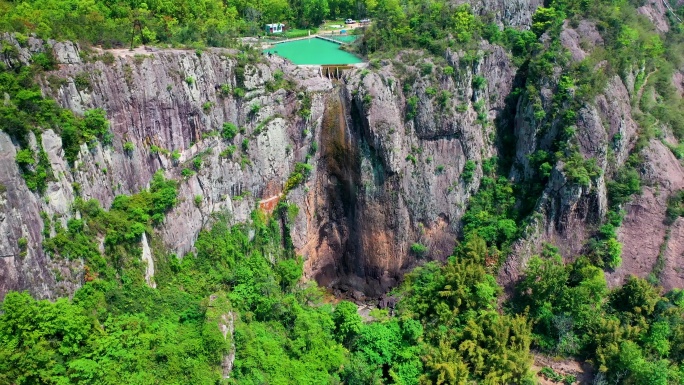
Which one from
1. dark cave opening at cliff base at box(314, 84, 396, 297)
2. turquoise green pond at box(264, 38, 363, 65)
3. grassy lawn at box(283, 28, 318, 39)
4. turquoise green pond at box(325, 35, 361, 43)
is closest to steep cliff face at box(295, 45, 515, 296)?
dark cave opening at cliff base at box(314, 84, 396, 297)

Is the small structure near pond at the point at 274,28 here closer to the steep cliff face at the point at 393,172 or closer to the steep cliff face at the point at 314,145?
the steep cliff face at the point at 314,145

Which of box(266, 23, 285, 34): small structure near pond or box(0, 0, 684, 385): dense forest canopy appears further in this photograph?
box(266, 23, 285, 34): small structure near pond

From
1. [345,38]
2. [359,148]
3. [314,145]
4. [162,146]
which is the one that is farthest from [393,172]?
[345,38]

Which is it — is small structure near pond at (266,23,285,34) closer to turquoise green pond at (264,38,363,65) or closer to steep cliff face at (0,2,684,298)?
turquoise green pond at (264,38,363,65)

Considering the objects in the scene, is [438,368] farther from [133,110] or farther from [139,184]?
[133,110]

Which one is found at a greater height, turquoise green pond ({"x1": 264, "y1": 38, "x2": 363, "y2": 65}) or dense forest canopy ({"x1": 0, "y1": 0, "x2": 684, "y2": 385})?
turquoise green pond ({"x1": 264, "y1": 38, "x2": 363, "y2": 65})

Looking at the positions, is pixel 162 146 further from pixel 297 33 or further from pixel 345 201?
pixel 297 33
